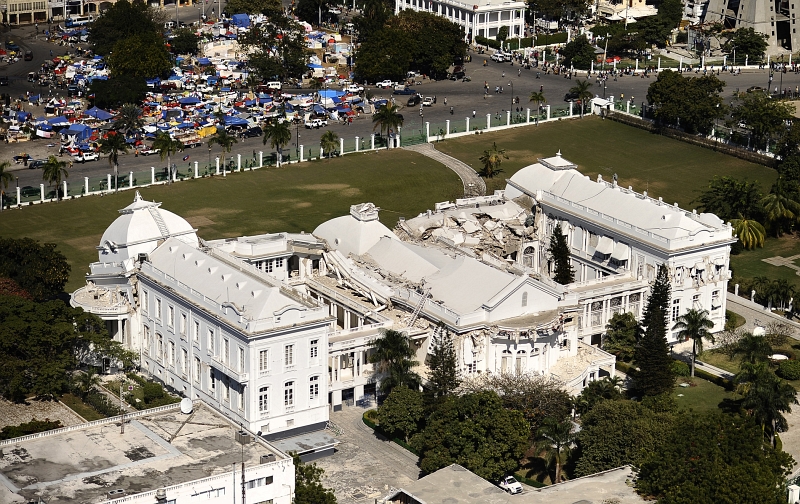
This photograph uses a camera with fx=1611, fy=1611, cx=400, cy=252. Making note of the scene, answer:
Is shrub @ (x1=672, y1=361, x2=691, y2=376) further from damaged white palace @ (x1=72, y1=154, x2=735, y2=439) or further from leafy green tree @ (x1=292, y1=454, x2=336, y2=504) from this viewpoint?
leafy green tree @ (x1=292, y1=454, x2=336, y2=504)

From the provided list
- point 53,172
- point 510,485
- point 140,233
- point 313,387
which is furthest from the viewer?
point 53,172

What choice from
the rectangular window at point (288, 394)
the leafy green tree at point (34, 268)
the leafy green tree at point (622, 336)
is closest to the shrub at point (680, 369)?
the leafy green tree at point (622, 336)

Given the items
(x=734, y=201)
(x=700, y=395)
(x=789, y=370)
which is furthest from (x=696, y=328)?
(x=734, y=201)

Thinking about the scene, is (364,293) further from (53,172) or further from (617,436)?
(53,172)

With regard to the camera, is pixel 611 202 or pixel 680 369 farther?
pixel 611 202

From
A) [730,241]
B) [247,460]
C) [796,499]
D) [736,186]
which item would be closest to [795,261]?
[736,186]

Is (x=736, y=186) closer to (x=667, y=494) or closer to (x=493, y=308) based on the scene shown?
(x=493, y=308)

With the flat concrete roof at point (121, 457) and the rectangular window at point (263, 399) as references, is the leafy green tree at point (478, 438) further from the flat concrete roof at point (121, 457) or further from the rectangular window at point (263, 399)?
the flat concrete roof at point (121, 457)
